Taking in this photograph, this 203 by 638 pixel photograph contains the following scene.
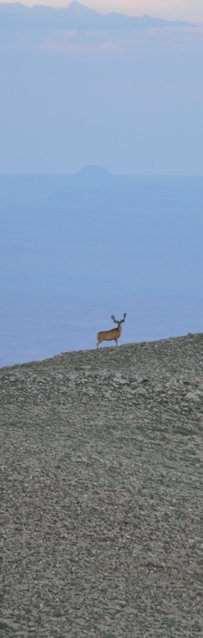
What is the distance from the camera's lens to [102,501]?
13648 mm

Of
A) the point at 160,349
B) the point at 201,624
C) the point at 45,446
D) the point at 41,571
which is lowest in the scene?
the point at 201,624

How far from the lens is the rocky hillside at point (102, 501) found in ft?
35.1

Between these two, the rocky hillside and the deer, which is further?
the deer

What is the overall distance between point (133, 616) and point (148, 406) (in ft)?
28.1

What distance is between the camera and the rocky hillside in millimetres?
10688

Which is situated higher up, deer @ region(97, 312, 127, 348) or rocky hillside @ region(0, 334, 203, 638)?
deer @ region(97, 312, 127, 348)

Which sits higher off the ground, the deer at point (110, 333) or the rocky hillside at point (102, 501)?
the deer at point (110, 333)

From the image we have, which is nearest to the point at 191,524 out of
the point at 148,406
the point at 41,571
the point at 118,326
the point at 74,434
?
the point at 41,571

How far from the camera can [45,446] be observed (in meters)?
15.8

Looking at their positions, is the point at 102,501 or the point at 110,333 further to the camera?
the point at 110,333

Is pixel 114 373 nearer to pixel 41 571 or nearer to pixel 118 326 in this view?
pixel 118 326

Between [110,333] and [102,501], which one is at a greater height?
[110,333]

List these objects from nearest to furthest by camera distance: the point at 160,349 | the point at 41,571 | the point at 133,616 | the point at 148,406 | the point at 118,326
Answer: the point at 133,616
the point at 41,571
the point at 148,406
the point at 160,349
the point at 118,326

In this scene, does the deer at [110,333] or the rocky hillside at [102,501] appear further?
the deer at [110,333]
